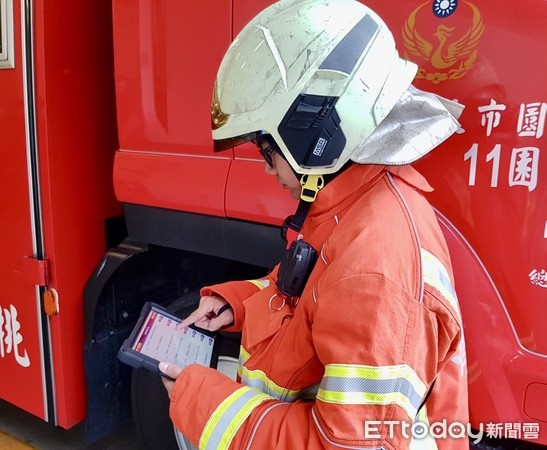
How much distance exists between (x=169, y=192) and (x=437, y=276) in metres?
1.03

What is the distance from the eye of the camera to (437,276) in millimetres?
917

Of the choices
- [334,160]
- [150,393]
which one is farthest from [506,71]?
[150,393]

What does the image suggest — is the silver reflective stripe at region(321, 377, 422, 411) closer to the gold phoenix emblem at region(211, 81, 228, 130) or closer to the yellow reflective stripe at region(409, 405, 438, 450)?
the yellow reflective stripe at region(409, 405, 438, 450)

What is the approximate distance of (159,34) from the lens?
5.49ft

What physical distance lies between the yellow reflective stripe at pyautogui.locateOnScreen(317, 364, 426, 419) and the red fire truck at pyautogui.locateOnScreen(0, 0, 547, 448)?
20.5 inches

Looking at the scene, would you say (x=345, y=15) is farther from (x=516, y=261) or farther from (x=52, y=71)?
(x=52, y=71)

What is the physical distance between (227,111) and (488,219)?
66cm

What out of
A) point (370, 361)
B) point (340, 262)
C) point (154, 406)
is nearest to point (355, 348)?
point (370, 361)

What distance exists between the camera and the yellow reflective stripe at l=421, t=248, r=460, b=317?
2.94 feet

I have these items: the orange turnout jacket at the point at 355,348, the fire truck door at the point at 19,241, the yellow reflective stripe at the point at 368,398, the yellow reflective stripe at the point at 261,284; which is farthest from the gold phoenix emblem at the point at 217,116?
the fire truck door at the point at 19,241

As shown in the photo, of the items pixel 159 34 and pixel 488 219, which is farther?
pixel 159 34

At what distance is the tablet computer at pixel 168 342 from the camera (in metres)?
1.47

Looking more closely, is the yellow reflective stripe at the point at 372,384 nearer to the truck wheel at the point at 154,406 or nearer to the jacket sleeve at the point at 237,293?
the jacket sleeve at the point at 237,293

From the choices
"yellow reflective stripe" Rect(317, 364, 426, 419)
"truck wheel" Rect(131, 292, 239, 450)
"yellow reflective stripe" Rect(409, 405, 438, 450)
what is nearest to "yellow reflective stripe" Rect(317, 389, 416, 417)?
"yellow reflective stripe" Rect(317, 364, 426, 419)
